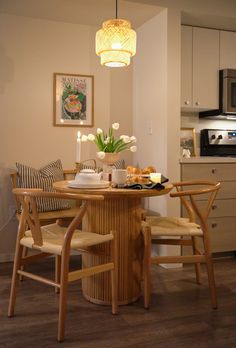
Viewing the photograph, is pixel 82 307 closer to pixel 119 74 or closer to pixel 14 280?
pixel 14 280

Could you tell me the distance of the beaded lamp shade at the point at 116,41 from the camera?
2434 mm

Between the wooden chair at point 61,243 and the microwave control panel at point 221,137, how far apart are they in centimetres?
214

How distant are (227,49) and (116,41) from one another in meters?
1.81

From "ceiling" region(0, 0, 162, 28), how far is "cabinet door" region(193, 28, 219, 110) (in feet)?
1.91

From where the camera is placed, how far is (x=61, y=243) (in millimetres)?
2152

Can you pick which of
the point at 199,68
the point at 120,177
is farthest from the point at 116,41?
the point at 199,68

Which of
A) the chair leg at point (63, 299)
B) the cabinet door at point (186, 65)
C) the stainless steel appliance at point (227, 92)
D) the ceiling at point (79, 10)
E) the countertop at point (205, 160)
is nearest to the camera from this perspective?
the chair leg at point (63, 299)

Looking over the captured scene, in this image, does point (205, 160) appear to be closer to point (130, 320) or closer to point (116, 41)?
→ point (116, 41)

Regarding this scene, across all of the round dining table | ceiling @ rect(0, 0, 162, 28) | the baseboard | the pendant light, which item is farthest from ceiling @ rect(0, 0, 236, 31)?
the baseboard

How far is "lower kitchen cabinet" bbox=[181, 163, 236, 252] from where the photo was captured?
3.40 meters

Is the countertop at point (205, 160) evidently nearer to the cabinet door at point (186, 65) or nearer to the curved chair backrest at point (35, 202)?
the cabinet door at point (186, 65)

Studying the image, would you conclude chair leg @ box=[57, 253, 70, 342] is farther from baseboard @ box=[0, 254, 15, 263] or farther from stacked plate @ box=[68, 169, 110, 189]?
baseboard @ box=[0, 254, 15, 263]

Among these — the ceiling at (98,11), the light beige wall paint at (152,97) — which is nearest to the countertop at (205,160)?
the light beige wall paint at (152,97)

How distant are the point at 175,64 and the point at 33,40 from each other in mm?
1330
